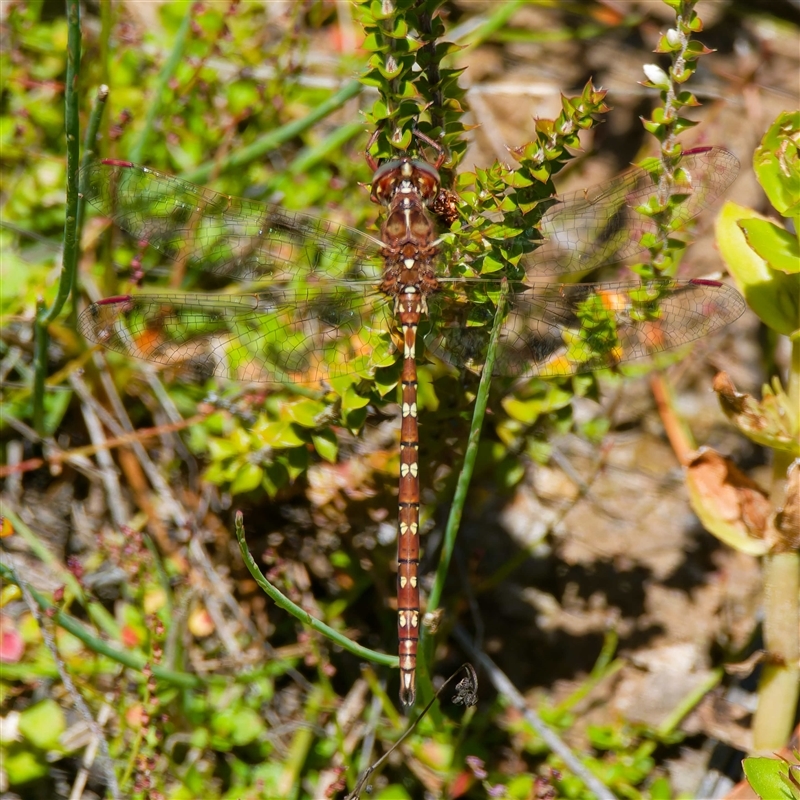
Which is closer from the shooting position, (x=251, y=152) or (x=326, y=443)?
(x=326, y=443)

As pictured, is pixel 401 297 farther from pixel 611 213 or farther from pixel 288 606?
pixel 288 606

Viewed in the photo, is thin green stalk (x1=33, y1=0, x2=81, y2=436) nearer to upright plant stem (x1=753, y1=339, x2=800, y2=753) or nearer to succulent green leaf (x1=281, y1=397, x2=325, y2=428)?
succulent green leaf (x1=281, y1=397, x2=325, y2=428)

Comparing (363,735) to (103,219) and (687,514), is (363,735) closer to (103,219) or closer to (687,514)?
(687,514)

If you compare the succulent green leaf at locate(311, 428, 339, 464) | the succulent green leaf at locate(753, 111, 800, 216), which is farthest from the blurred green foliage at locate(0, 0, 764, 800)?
the succulent green leaf at locate(753, 111, 800, 216)

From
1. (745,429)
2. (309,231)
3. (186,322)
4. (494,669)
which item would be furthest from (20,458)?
(745,429)

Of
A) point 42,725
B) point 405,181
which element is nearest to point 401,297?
point 405,181

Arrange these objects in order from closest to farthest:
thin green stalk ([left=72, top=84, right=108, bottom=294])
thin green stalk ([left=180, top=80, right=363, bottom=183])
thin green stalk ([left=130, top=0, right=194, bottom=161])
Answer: thin green stalk ([left=72, top=84, right=108, bottom=294]) < thin green stalk ([left=130, top=0, right=194, bottom=161]) < thin green stalk ([left=180, top=80, right=363, bottom=183])

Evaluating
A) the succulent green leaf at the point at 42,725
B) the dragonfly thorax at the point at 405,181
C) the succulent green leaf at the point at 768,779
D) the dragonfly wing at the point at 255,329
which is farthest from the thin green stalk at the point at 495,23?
the succulent green leaf at the point at 42,725
